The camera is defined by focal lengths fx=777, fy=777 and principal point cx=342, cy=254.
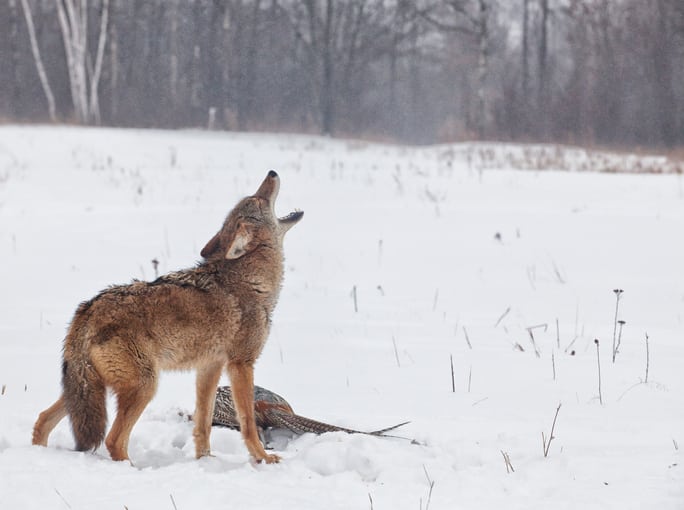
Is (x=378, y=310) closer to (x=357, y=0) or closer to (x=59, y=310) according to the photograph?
(x=59, y=310)

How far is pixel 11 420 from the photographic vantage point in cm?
404

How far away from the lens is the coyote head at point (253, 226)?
153 inches

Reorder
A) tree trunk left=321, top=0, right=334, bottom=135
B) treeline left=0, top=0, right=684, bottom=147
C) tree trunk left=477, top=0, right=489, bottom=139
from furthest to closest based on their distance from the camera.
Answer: tree trunk left=321, top=0, right=334, bottom=135, tree trunk left=477, top=0, right=489, bottom=139, treeline left=0, top=0, right=684, bottom=147

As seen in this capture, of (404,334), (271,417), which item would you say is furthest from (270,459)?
(404,334)

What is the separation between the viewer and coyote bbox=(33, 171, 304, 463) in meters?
3.30

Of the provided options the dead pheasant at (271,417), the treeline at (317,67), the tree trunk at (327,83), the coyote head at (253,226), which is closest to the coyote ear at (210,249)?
the coyote head at (253,226)

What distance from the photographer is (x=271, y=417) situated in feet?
13.4

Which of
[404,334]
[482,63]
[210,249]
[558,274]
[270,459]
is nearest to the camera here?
[270,459]

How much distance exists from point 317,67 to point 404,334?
37.2 m

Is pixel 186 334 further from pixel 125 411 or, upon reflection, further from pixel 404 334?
pixel 404 334

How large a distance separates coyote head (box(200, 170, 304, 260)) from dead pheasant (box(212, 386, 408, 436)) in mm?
743

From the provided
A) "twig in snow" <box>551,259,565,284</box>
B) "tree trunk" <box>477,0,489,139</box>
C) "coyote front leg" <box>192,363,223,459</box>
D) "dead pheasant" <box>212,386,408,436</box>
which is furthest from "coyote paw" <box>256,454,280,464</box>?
"tree trunk" <box>477,0,489,139</box>

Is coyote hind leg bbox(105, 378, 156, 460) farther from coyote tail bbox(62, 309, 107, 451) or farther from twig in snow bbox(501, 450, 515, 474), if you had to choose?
twig in snow bbox(501, 450, 515, 474)

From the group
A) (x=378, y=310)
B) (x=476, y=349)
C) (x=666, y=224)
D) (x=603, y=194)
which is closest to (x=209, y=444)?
(x=476, y=349)
